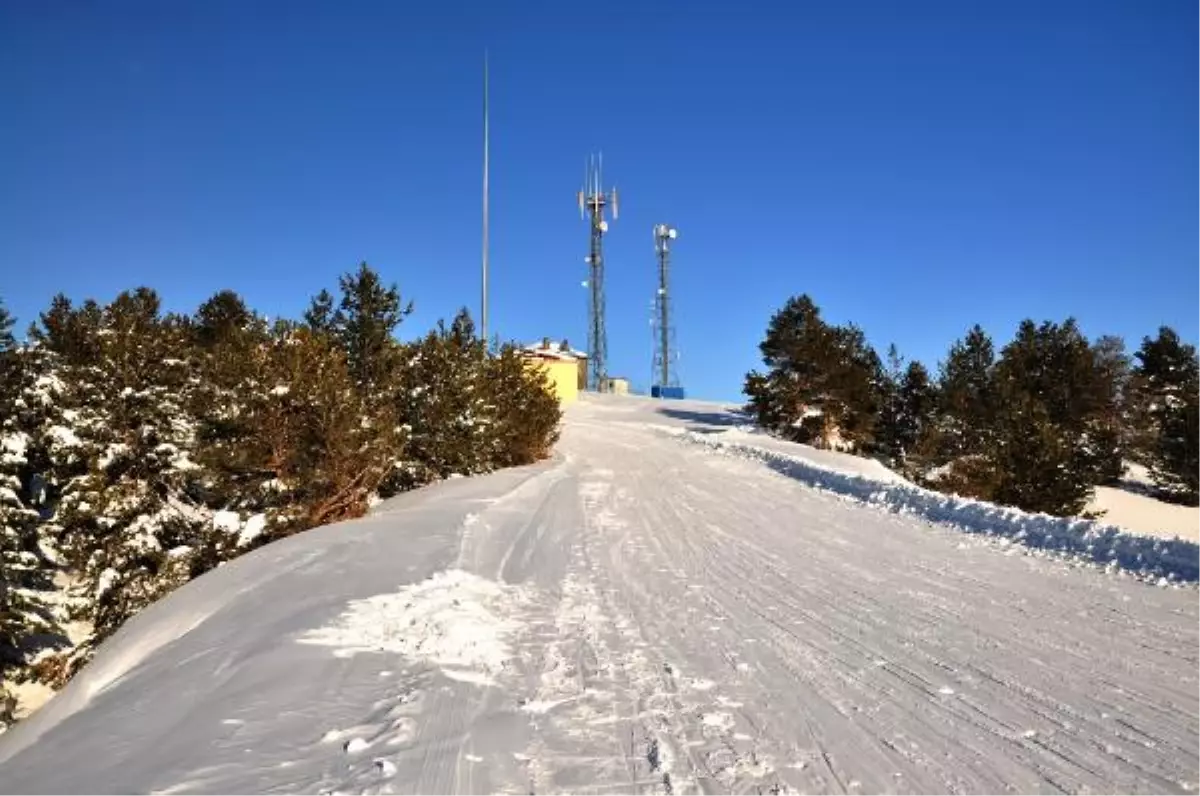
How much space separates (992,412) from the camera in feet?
122

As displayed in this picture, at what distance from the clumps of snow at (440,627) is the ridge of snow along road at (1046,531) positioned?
7.49 m

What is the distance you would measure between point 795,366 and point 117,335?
31836mm

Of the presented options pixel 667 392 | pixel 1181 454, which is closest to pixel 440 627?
pixel 1181 454

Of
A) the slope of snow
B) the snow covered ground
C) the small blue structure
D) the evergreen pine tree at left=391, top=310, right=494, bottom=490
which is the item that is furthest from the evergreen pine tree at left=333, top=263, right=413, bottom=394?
the small blue structure

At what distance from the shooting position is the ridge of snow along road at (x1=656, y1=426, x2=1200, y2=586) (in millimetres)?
9891

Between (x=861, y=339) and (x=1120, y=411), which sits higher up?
(x=861, y=339)

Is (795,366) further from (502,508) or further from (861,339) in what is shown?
(502,508)

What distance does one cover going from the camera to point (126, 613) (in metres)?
14.3

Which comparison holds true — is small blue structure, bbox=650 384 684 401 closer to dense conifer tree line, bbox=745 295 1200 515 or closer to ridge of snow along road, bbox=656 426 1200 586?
dense conifer tree line, bbox=745 295 1200 515

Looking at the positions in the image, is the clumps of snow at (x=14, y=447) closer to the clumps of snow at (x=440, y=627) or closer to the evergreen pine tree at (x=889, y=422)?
the clumps of snow at (x=440, y=627)

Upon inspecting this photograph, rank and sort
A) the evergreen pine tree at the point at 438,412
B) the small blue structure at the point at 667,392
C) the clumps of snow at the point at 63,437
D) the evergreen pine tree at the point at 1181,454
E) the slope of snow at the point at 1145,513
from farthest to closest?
1. the small blue structure at the point at 667,392
2. the evergreen pine tree at the point at 1181,454
3. the slope of snow at the point at 1145,513
4. the evergreen pine tree at the point at 438,412
5. the clumps of snow at the point at 63,437

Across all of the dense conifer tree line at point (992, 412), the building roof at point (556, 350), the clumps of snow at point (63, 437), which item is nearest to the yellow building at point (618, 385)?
the building roof at point (556, 350)

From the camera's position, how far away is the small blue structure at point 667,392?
2899 inches

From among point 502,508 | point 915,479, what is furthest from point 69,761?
point 915,479
